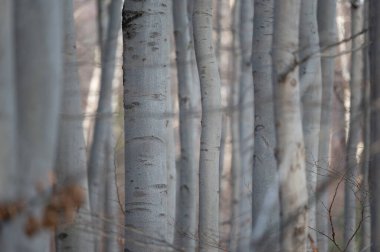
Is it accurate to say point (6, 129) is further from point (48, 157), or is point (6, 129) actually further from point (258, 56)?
point (258, 56)

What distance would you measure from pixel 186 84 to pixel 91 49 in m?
11.0

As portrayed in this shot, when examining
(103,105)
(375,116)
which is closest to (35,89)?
(375,116)

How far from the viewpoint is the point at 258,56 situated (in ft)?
21.5

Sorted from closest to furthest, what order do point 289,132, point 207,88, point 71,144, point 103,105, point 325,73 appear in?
point 289,132 < point 71,144 < point 207,88 < point 325,73 < point 103,105

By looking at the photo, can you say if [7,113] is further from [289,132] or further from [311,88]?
[311,88]

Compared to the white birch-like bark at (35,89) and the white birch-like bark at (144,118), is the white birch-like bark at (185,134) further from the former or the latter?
the white birch-like bark at (35,89)

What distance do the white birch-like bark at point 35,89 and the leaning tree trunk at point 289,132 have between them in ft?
4.58

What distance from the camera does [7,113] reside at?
123 inches

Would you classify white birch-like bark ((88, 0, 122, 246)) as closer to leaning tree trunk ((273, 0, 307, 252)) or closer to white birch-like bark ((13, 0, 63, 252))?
leaning tree trunk ((273, 0, 307, 252))

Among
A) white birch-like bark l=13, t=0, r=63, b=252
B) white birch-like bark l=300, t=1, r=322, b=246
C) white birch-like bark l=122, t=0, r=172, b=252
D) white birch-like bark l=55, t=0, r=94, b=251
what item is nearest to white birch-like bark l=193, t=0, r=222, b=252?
white birch-like bark l=300, t=1, r=322, b=246

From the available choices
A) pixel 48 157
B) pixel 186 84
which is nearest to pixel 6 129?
pixel 48 157

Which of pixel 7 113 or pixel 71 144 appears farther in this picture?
pixel 71 144

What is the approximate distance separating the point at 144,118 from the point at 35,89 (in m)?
2.45

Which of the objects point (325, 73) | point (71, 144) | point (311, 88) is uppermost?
point (325, 73)
